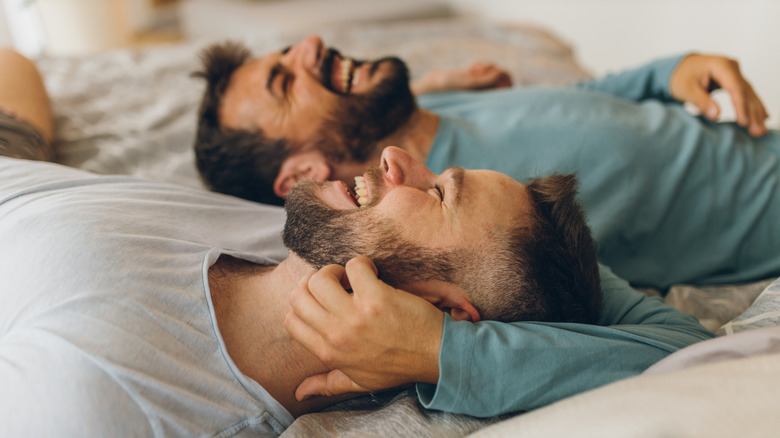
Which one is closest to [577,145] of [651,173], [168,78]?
[651,173]

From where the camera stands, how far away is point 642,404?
59 centimetres

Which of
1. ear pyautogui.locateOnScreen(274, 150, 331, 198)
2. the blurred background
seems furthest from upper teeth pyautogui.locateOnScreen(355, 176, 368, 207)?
the blurred background

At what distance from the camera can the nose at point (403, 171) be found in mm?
1009

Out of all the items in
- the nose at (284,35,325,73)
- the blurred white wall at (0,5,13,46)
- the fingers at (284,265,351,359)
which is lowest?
the blurred white wall at (0,5,13,46)

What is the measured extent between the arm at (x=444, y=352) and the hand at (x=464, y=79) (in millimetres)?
1258

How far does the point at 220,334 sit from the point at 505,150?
0.95 m

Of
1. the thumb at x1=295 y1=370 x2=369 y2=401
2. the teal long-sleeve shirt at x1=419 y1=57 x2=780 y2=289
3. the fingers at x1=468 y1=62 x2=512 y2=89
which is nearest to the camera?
the thumb at x1=295 y1=370 x2=369 y2=401

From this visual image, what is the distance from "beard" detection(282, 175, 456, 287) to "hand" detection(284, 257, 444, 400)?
0.28 feet

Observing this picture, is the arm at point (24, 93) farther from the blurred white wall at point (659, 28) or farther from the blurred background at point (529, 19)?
the blurred white wall at point (659, 28)

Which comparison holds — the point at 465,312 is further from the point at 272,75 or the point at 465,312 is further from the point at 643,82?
the point at 643,82

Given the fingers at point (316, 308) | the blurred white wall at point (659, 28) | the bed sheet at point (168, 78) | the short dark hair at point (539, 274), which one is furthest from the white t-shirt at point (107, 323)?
the blurred white wall at point (659, 28)

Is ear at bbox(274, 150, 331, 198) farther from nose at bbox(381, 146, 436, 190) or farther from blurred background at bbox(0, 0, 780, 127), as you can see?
blurred background at bbox(0, 0, 780, 127)

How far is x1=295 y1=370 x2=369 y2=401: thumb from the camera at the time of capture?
848 millimetres

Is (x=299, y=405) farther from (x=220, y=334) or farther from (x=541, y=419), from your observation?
(x=541, y=419)
